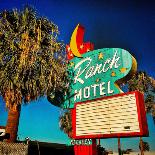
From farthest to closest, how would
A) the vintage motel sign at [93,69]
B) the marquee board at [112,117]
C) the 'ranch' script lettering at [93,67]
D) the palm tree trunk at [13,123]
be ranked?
the palm tree trunk at [13,123] < the 'ranch' script lettering at [93,67] < the vintage motel sign at [93,69] < the marquee board at [112,117]

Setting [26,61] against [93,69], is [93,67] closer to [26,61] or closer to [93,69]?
[93,69]

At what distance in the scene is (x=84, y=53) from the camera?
56.0ft

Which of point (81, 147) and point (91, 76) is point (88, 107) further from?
point (81, 147)

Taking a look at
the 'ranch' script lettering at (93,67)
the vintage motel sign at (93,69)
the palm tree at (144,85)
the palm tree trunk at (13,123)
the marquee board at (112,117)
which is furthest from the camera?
the palm tree at (144,85)

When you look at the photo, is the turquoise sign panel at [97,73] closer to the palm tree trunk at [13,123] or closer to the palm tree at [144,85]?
the palm tree trunk at [13,123]

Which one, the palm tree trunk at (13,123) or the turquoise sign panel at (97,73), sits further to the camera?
the palm tree trunk at (13,123)

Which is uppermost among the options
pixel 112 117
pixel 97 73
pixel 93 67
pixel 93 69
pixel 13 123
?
pixel 93 67

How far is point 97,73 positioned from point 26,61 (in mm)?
4710

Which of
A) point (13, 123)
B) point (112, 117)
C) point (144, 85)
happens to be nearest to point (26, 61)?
point (13, 123)

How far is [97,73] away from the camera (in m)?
15.8

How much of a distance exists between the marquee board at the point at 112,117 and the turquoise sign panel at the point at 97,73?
90 cm

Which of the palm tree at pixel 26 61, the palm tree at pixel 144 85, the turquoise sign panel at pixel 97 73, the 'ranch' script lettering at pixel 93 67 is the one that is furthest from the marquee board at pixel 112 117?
the palm tree at pixel 144 85

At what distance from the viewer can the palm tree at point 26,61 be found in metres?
17.0

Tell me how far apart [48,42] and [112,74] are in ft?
20.4
